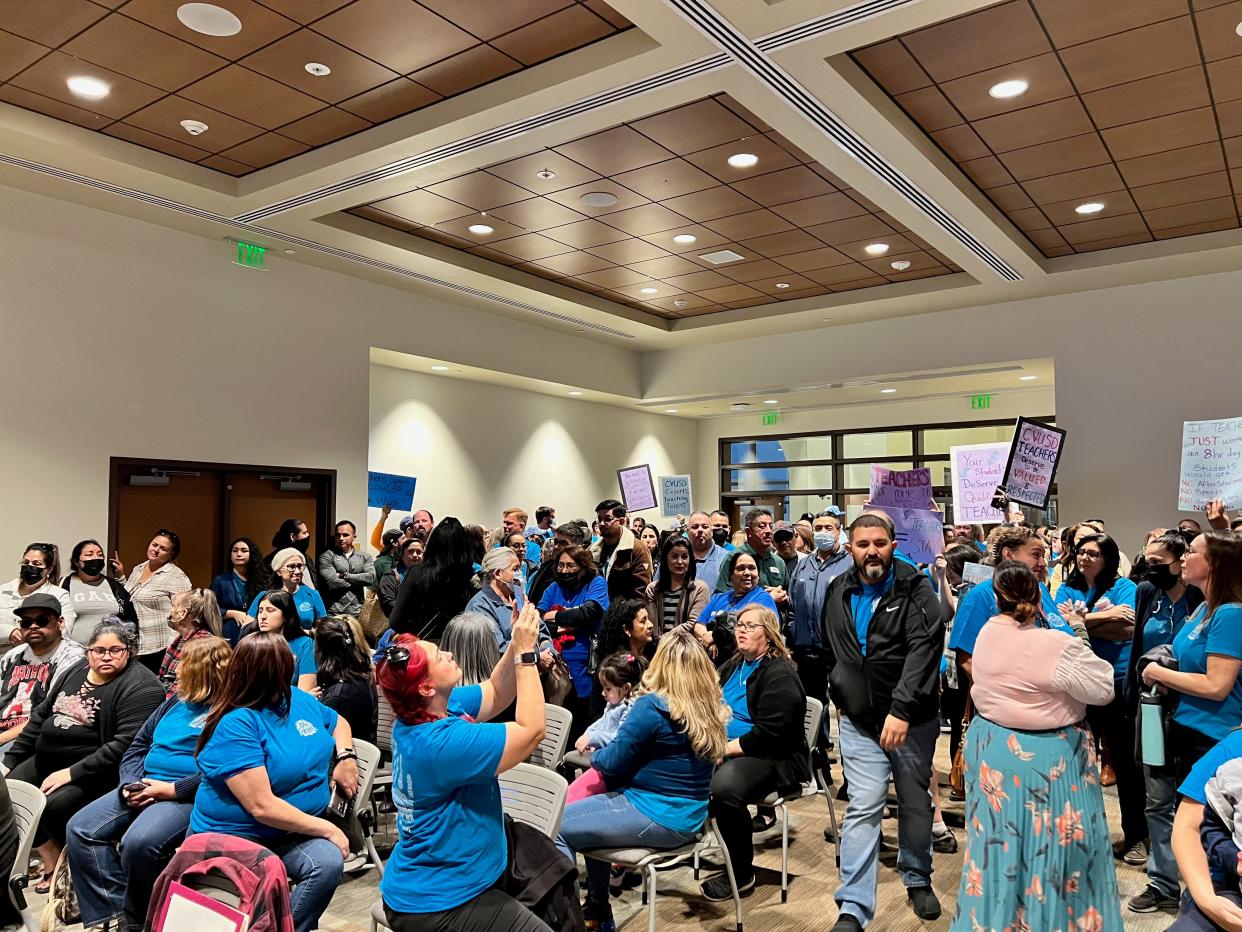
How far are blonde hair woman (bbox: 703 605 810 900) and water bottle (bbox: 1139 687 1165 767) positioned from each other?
1353mm

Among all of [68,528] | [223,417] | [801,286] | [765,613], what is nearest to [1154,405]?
[801,286]

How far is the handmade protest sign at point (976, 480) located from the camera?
812cm

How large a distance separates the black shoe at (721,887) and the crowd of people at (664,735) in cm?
1

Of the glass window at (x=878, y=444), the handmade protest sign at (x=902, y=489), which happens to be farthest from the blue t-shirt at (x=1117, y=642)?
the glass window at (x=878, y=444)

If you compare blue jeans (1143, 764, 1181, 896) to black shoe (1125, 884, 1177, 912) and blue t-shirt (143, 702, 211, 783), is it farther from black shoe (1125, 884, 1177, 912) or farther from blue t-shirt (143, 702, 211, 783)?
blue t-shirt (143, 702, 211, 783)

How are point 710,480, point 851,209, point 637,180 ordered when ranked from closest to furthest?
point 637,180 < point 851,209 < point 710,480

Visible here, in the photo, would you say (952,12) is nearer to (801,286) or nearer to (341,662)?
(341,662)

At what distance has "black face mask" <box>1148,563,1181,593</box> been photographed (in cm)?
432

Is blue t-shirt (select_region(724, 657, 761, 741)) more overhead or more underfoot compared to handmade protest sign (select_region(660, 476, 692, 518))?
more underfoot

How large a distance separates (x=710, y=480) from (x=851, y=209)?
336 inches

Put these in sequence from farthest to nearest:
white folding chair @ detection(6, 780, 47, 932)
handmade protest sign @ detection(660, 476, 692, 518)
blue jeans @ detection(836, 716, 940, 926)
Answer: handmade protest sign @ detection(660, 476, 692, 518) → blue jeans @ detection(836, 716, 940, 926) → white folding chair @ detection(6, 780, 47, 932)

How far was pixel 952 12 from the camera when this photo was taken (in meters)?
5.08

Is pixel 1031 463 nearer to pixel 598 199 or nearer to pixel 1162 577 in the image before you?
pixel 1162 577

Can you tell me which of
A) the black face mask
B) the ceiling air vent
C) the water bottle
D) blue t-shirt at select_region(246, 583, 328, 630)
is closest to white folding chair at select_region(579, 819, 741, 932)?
the water bottle
